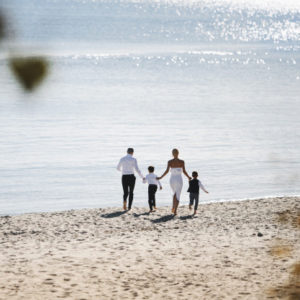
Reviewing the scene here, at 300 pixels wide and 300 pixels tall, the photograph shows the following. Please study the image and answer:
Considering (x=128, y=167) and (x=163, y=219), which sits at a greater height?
(x=128, y=167)

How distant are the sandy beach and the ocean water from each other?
1.91m

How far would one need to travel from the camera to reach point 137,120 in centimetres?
3853

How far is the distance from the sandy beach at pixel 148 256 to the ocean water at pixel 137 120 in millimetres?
1910

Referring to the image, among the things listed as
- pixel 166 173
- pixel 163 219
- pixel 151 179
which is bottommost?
pixel 163 219

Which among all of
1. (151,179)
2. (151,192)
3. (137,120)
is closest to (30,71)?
(151,179)

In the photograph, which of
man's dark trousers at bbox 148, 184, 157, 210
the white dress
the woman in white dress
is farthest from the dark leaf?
man's dark trousers at bbox 148, 184, 157, 210

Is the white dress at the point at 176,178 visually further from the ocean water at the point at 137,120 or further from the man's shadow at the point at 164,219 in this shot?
the ocean water at the point at 137,120

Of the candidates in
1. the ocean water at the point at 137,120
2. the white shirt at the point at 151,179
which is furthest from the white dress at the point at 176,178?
the ocean water at the point at 137,120

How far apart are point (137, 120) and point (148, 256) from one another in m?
28.7

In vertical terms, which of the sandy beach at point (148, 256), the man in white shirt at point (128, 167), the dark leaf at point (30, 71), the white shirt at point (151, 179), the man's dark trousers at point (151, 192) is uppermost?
the dark leaf at point (30, 71)

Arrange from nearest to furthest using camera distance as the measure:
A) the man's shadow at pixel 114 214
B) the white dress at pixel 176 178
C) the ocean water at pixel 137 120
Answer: the white dress at pixel 176 178 → the man's shadow at pixel 114 214 → the ocean water at pixel 137 120

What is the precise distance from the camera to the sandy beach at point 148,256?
8.35 metres

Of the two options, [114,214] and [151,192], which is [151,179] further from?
[114,214]

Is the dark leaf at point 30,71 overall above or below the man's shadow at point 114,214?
above
